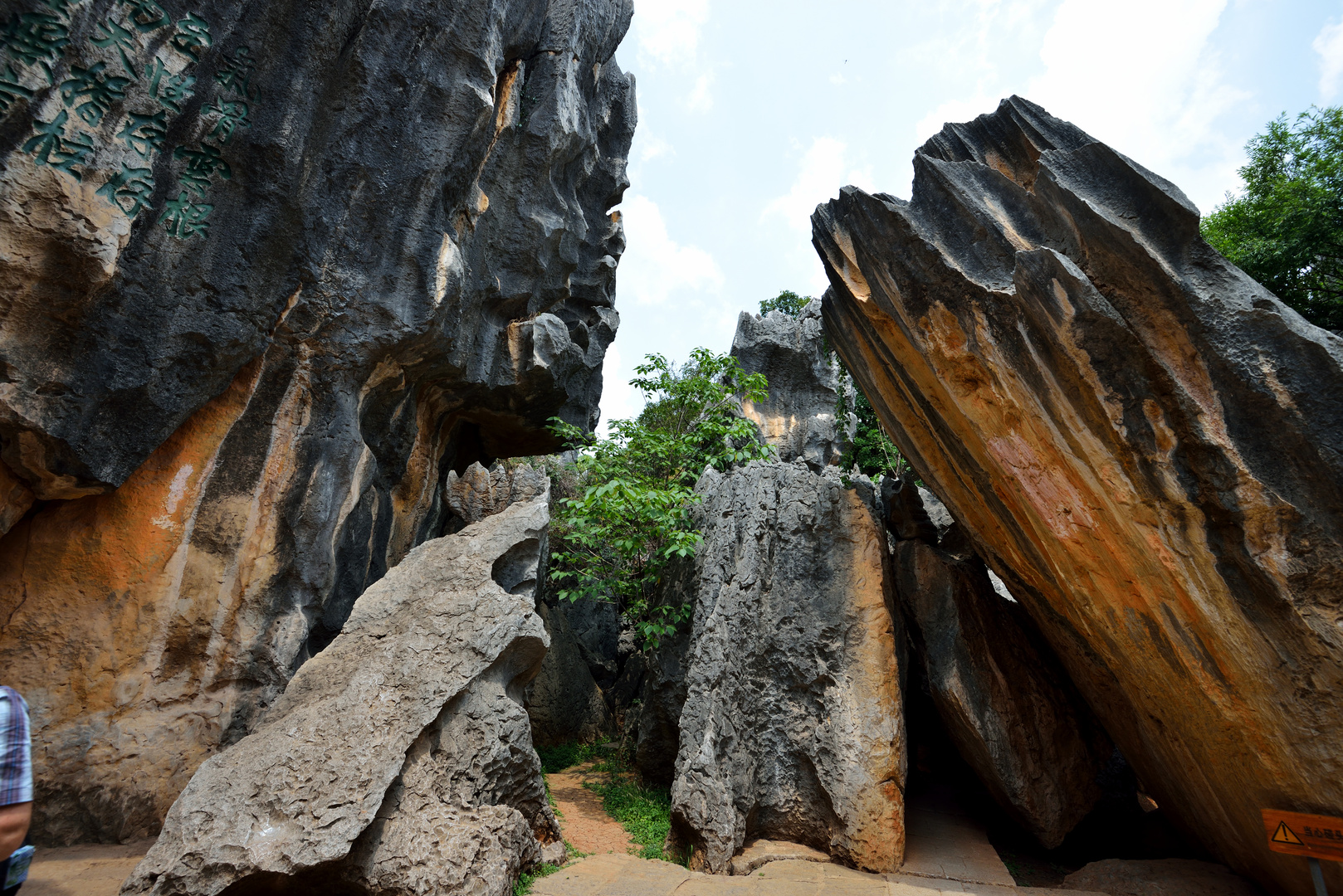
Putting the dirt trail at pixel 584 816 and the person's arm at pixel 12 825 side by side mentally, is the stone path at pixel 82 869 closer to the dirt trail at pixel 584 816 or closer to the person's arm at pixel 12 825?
the person's arm at pixel 12 825

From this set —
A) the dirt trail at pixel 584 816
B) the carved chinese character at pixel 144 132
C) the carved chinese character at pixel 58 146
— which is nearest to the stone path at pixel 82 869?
the dirt trail at pixel 584 816

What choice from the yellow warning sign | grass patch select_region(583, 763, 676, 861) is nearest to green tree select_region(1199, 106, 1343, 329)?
the yellow warning sign

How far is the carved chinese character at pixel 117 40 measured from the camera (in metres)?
A: 5.60

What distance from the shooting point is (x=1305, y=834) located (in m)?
4.54

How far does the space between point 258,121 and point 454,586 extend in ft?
16.8

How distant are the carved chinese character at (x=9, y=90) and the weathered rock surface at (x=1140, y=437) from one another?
24.2ft

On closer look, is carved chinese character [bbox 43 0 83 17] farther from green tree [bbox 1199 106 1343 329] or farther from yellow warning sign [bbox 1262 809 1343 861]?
green tree [bbox 1199 106 1343 329]

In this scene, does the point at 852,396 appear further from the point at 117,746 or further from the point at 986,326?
the point at 117,746

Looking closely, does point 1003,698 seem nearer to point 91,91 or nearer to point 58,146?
point 58,146

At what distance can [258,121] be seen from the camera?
6508mm

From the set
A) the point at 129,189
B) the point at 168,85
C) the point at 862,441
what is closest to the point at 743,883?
the point at 129,189

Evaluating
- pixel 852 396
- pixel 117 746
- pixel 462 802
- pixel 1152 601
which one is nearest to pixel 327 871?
pixel 462 802

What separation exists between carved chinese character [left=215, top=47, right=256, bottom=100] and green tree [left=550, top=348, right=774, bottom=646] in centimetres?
571

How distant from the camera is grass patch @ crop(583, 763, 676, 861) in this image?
22.4ft
